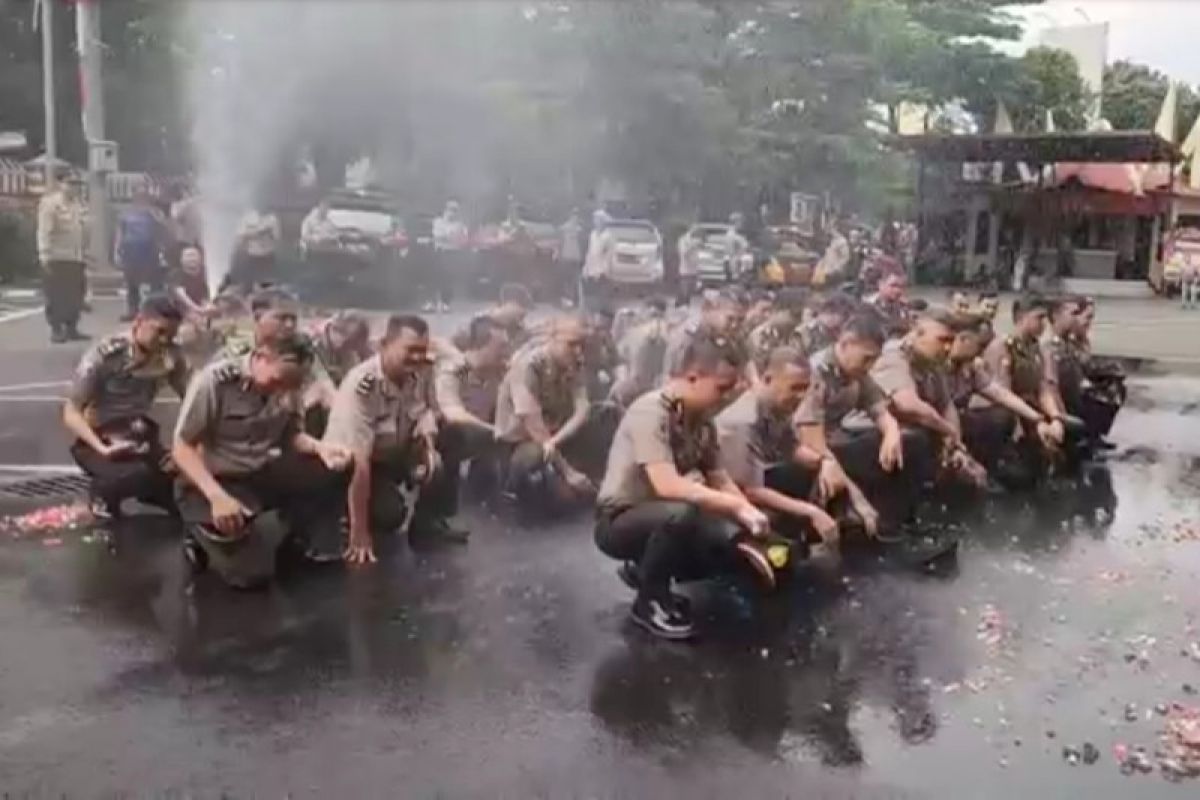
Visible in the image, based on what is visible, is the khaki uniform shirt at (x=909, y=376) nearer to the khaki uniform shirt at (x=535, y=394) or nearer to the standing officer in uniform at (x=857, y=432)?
the standing officer in uniform at (x=857, y=432)

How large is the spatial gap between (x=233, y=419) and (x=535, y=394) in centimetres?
205

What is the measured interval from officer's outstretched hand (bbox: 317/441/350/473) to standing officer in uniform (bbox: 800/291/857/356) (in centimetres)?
315

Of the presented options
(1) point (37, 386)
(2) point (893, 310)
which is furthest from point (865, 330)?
(1) point (37, 386)

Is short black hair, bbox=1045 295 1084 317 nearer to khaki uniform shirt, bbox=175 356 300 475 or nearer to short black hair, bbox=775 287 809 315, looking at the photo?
short black hair, bbox=775 287 809 315

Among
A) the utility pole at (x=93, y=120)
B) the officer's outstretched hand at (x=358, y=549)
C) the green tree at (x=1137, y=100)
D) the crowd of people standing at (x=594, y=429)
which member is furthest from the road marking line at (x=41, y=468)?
the green tree at (x=1137, y=100)

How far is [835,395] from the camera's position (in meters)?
7.14

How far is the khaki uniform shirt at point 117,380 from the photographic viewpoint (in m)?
6.98

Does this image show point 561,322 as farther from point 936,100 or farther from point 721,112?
point 936,100

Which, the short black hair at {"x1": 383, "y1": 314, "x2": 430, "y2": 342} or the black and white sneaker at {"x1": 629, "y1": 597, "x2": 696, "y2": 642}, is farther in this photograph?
the short black hair at {"x1": 383, "y1": 314, "x2": 430, "y2": 342}

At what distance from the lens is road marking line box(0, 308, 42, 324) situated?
17812 millimetres

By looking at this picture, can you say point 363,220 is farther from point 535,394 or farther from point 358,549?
point 358,549

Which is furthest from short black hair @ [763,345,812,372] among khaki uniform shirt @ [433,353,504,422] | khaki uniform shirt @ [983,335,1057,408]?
khaki uniform shirt @ [983,335,1057,408]

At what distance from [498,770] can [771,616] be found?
Result: 1986 millimetres

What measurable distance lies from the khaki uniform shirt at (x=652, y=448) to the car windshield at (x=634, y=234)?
713 inches
